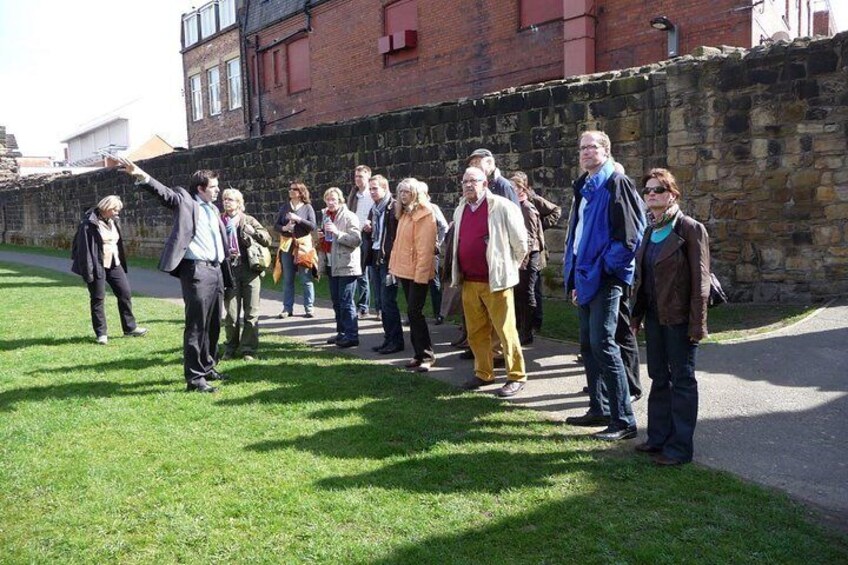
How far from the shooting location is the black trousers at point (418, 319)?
7227 mm

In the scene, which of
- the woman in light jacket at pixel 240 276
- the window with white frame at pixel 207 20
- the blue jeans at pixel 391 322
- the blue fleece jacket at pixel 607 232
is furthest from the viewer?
the window with white frame at pixel 207 20

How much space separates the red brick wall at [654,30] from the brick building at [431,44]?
0.02 metres

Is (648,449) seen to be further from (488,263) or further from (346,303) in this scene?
(346,303)

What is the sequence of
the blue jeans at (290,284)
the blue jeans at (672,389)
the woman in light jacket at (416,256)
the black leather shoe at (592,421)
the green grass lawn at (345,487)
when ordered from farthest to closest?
→ the blue jeans at (290,284) → the woman in light jacket at (416,256) → the black leather shoe at (592,421) → the blue jeans at (672,389) → the green grass lawn at (345,487)

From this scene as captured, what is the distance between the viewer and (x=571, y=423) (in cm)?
549

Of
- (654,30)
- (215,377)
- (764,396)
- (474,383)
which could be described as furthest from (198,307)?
(654,30)

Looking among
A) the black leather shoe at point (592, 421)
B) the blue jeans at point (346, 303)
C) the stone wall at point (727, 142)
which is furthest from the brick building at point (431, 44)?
the black leather shoe at point (592, 421)

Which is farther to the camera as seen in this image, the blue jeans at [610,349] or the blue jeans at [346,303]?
the blue jeans at [346,303]

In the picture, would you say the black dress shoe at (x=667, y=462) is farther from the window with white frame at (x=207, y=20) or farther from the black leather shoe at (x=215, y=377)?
the window with white frame at (x=207, y=20)

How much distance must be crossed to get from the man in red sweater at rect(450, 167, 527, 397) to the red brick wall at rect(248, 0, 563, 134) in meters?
12.9

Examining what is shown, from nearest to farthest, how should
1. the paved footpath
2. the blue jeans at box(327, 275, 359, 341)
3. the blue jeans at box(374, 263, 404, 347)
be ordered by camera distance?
the paved footpath, the blue jeans at box(374, 263, 404, 347), the blue jeans at box(327, 275, 359, 341)

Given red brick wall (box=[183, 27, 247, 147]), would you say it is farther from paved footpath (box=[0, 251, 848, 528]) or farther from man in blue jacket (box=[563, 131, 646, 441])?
man in blue jacket (box=[563, 131, 646, 441])

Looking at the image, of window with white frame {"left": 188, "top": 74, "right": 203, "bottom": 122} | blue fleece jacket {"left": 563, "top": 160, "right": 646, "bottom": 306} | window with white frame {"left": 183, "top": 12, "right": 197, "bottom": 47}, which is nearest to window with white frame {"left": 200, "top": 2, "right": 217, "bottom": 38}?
window with white frame {"left": 183, "top": 12, "right": 197, "bottom": 47}

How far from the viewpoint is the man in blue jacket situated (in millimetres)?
4992
